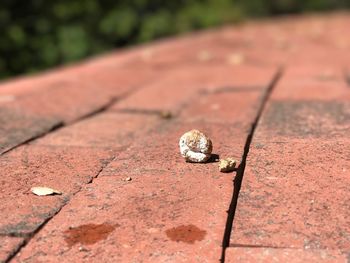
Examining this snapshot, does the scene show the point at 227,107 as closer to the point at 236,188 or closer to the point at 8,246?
the point at 236,188

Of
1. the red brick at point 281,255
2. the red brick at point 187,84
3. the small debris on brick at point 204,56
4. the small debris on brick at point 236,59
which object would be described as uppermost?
the red brick at point 281,255

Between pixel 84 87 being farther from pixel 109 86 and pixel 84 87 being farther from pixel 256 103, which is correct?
pixel 256 103

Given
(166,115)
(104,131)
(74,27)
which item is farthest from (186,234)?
(74,27)

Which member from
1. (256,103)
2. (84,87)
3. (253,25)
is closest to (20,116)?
(84,87)

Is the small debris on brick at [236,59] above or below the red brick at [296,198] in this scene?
below

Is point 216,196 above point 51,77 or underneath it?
above

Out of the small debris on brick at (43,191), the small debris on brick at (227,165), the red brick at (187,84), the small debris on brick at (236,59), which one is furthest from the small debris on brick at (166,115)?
the small debris on brick at (236,59)

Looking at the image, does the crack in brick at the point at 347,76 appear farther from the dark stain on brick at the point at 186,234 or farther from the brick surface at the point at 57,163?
the dark stain on brick at the point at 186,234
